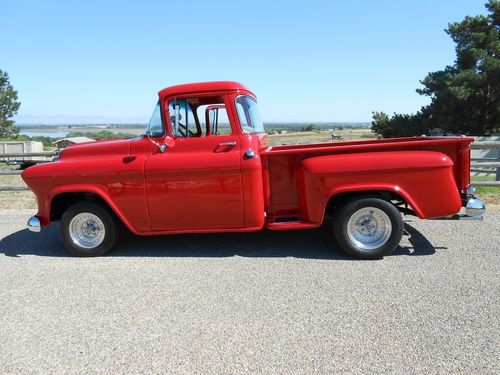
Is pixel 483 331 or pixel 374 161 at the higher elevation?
pixel 374 161

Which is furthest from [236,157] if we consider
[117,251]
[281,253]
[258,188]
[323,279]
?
[117,251]

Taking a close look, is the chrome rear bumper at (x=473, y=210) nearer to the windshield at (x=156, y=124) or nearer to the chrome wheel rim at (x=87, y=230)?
the windshield at (x=156, y=124)

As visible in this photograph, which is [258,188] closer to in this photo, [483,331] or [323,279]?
[323,279]

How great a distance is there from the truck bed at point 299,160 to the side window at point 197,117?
0.71m

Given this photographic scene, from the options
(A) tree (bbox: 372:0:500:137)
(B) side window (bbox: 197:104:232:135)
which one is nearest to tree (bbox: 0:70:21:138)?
(A) tree (bbox: 372:0:500:137)

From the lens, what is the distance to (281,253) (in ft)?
16.2

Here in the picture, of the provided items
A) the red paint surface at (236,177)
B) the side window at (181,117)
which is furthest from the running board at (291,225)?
the side window at (181,117)

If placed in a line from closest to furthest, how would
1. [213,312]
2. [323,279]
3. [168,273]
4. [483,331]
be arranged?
[483,331], [213,312], [323,279], [168,273]

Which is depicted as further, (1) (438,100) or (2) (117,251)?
(1) (438,100)

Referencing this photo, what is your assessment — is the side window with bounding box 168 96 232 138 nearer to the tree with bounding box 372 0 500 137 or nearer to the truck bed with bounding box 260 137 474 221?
the truck bed with bounding box 260 137 474 221

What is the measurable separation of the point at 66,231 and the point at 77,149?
106cm

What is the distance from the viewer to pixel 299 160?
4.81 m

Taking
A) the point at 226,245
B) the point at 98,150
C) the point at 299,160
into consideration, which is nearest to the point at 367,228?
the point at 299,160

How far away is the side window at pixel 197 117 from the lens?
4816 mm
